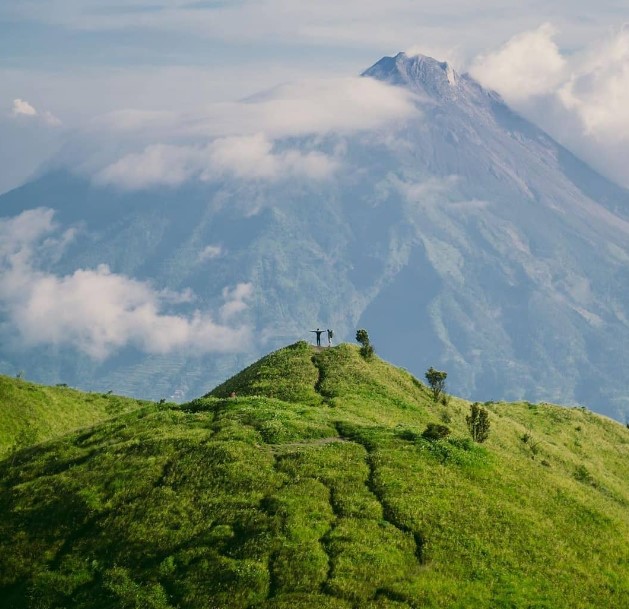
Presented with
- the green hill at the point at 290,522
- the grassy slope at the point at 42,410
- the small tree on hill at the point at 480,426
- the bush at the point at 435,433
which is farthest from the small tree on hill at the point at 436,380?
the grassy slope at the point at 42,410

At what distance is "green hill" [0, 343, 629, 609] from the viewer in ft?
108

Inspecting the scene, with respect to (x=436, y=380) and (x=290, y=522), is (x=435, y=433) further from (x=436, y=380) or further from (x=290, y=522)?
(x=436, y=380)

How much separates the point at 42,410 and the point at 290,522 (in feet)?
151

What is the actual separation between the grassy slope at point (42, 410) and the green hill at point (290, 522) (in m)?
15.0

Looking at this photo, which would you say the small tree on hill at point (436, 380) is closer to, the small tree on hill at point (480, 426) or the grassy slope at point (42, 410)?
the small tree on hill at point (480, 426)

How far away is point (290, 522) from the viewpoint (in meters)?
36.8

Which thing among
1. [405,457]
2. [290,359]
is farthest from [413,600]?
[290,359]

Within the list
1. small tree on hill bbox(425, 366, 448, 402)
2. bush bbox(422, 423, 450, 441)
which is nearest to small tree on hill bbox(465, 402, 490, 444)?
bush bbox(422, 423, 450, 441)

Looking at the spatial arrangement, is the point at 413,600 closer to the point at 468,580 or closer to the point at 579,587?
the point at 468,580

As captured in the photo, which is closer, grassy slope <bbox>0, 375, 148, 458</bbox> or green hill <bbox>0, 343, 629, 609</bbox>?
green hill <bbox>0, 343, 629, 609</bbox>

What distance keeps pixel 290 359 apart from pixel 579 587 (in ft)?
152

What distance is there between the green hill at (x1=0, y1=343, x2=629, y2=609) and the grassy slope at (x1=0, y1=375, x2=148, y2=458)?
15.0 metres

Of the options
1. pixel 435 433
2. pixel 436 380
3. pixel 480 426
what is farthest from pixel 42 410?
pixel 435 433

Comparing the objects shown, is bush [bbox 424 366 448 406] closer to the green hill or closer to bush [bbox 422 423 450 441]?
the green hill
